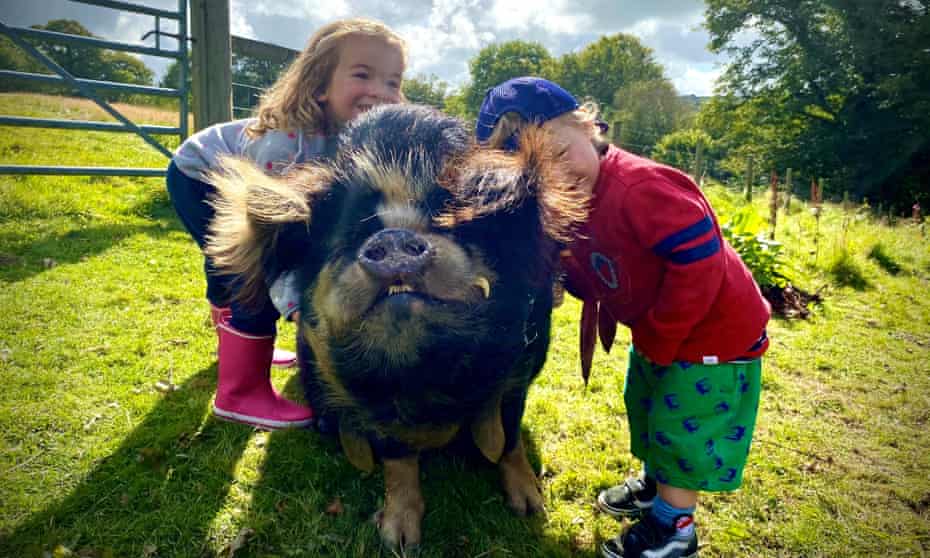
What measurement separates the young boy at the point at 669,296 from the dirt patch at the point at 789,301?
3004 mm

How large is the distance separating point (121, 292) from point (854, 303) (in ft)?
19.9

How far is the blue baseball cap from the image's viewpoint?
171cm

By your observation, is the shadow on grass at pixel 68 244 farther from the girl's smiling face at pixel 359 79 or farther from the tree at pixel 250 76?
the girl's smiling face at pixel 359 79

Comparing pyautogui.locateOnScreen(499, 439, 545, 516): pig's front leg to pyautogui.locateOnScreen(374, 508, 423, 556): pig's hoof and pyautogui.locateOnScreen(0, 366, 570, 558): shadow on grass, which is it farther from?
pyautogui.locateOnScreen(374, 508, 423, 556): pig's hoof

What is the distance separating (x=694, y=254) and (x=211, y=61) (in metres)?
5.58

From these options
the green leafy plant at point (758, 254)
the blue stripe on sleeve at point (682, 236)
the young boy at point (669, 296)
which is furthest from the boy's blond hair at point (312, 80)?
the green leafy plant at point (758, 254)

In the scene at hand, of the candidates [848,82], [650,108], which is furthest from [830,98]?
[650,108]

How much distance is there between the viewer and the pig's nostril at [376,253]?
1.19 m

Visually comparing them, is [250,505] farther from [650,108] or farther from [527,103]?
[650,108]

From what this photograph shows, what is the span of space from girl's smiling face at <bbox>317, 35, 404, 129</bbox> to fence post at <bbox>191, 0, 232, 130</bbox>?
392 centimetres

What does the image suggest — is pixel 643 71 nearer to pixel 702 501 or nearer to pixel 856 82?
pixel 856 82

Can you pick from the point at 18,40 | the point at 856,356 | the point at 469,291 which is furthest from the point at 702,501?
the point at 18,40

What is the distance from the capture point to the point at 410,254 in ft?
3.88

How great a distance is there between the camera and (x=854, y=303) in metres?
4.88
